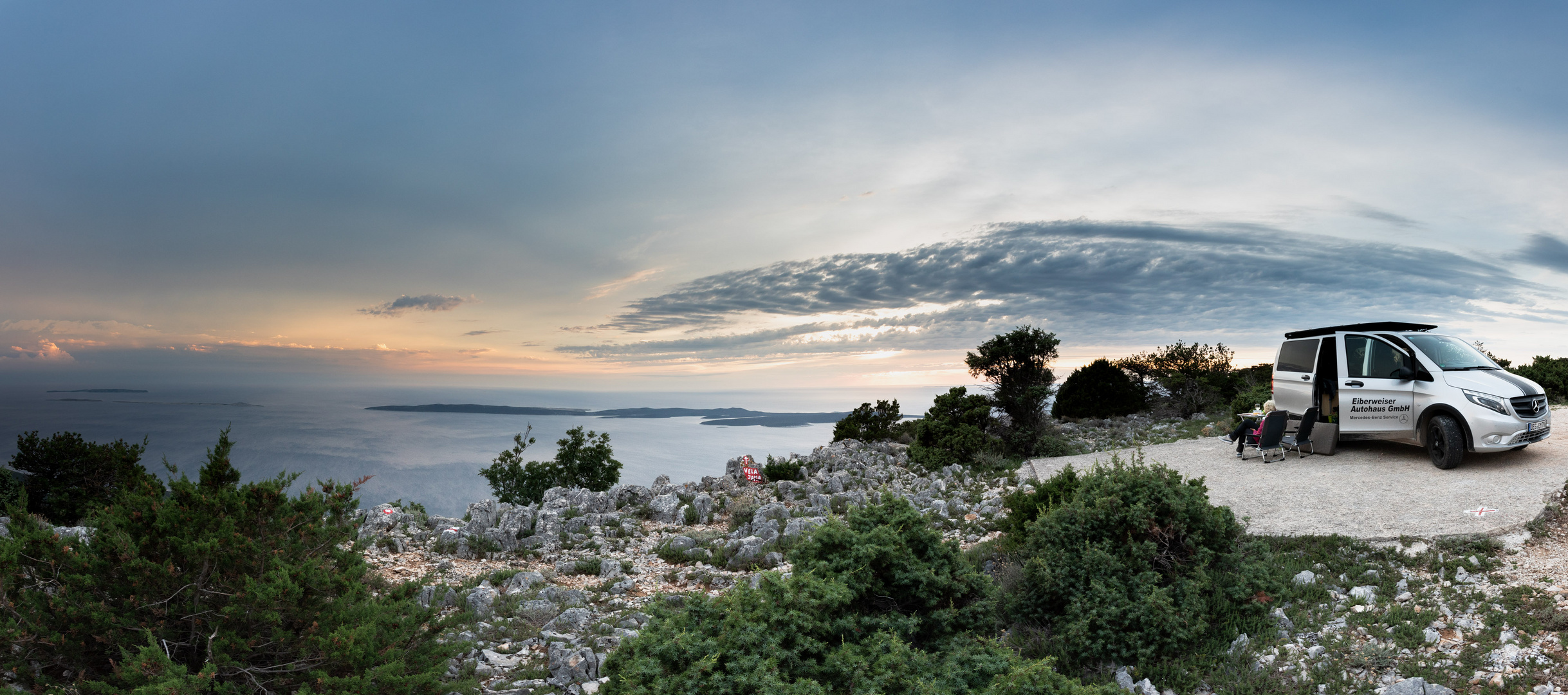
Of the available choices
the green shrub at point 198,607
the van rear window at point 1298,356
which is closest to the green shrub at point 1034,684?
the green shrub at point 198,607

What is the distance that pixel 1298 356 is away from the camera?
40.3ft

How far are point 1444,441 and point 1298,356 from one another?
279 cm

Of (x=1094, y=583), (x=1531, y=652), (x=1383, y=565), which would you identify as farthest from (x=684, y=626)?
(x=1383, y=565)

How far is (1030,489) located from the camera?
12.0 m

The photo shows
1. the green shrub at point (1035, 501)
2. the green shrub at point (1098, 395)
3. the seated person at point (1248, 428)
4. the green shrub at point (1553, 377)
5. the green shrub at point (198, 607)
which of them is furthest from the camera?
the green shrub at point (1098, 395)

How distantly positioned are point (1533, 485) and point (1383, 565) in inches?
141

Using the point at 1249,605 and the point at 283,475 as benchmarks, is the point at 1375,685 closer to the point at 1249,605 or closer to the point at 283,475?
the point at 1249,605

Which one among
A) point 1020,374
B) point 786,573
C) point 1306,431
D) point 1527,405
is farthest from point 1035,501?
point 1020,374

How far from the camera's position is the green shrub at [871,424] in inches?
731

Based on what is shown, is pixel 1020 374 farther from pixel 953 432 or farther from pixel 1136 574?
pixel 1136 574

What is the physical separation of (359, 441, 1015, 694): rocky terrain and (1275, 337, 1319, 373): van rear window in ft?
17.1

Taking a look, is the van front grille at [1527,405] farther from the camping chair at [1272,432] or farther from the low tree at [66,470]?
the low tree at [66,470]

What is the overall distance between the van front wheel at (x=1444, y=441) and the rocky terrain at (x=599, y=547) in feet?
19.0

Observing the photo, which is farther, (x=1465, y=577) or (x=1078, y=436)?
(x=1078, y=436)
